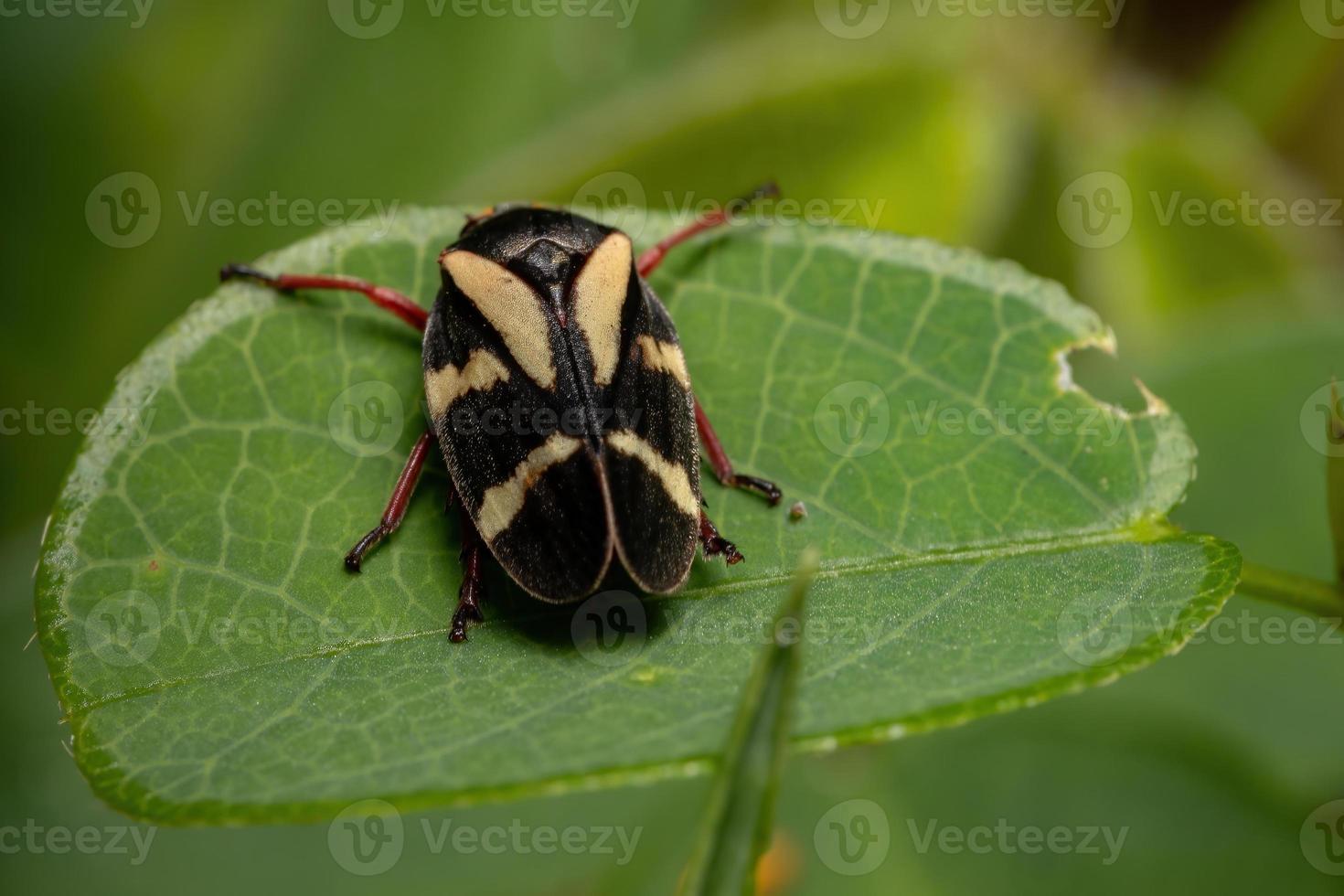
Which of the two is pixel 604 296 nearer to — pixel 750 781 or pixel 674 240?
pixel 674 240

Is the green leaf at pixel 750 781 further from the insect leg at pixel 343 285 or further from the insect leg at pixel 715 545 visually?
the insect leg at pixel 343 285

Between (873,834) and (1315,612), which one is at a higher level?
(1315,612)

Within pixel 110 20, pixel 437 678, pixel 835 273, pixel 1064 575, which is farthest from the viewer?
pixel 110 20

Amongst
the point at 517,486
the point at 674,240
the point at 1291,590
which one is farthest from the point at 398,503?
the point at 1291,590

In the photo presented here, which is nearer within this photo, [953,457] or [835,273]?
[953,457]

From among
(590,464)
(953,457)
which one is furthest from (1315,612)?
(590,464)

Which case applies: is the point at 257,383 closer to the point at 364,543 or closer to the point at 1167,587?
the point at 364,543

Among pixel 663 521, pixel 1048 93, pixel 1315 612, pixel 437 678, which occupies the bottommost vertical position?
pixel 437 678
